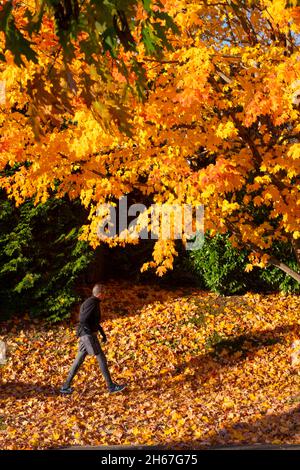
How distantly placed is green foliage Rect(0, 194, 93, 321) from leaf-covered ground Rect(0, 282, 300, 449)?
18.7 inches

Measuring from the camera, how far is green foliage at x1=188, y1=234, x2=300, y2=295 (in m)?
14.1

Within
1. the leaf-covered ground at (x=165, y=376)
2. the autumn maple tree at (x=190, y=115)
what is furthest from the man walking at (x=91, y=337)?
the autumn maple tree at (x=190, y=115)

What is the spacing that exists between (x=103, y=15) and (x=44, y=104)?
33.1 inches

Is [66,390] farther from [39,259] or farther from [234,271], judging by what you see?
[234,271]

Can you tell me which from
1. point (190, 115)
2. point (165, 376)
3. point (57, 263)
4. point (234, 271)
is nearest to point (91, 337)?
point (165, 376)

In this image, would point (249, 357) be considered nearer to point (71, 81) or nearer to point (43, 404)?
point (43, 404)

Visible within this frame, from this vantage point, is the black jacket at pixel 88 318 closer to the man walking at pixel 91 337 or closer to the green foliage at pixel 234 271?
the man walking at pixel 91 337

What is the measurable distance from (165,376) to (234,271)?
12.8 feet

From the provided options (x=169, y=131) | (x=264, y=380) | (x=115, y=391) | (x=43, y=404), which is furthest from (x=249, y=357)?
(x=169, y=131)

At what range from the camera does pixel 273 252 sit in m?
13.9

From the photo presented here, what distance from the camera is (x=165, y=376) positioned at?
11.2m

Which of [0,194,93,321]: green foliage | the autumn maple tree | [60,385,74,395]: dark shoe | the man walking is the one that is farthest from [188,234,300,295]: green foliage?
[60,385,74,395]: dark shoe

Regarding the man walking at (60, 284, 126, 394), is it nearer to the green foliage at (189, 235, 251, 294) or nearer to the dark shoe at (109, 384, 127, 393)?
the dark shoe at (109, 384, 127, 393)

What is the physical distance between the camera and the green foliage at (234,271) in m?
14.1
